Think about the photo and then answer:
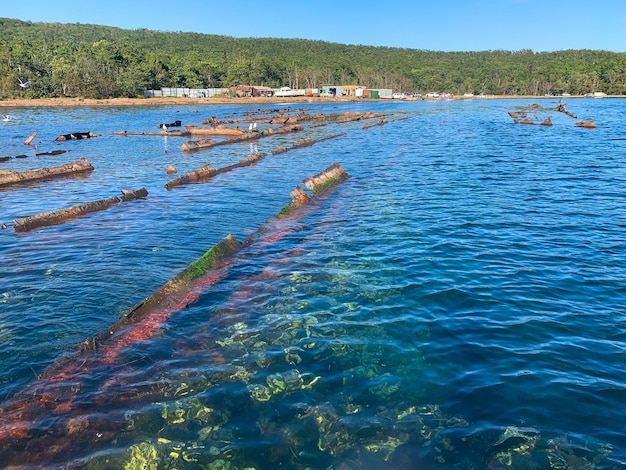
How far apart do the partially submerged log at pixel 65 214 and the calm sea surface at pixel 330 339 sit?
0.61m

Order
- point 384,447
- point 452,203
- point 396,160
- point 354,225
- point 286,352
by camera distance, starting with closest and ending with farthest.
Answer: point 384,447, point 286,352, point 354,225, point 452,203, point 396,160

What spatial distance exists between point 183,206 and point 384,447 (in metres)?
16.3

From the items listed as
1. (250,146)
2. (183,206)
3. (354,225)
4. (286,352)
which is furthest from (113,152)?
(286,352)

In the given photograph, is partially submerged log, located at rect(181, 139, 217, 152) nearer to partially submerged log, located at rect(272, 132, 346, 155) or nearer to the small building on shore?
partially submerged log, located at rect(272, 132, 346, 155)

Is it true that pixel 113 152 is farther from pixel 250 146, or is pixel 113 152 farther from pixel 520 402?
pixel 520 402

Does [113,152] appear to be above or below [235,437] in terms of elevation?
above

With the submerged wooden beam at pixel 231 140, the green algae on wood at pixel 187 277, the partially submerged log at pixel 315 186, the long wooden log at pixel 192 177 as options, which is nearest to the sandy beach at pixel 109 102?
the submerged wooden beam at pixel 231 140

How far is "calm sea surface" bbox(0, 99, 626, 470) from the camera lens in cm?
595

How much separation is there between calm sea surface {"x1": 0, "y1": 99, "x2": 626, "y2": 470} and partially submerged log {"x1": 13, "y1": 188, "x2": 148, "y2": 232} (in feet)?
2.00

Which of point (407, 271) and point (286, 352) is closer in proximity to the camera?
point (286, 352)

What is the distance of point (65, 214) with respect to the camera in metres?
17.8

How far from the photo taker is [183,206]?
19.9 metres

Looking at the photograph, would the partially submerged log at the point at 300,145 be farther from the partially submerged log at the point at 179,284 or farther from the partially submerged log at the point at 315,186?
the partially submerged log at the point at 179,284

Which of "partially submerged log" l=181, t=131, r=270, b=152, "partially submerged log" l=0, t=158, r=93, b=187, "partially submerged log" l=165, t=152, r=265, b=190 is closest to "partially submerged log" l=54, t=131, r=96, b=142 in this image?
"partially submerged log" l=181, t=131, r=270, b=152
